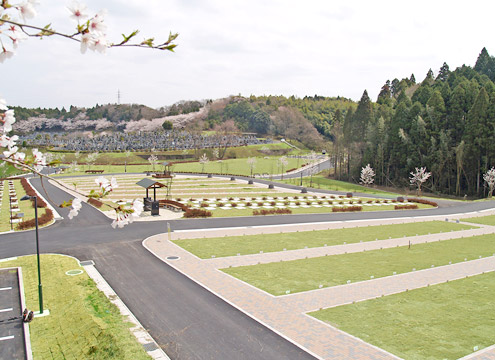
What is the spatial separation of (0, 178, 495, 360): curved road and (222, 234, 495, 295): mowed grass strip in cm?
251

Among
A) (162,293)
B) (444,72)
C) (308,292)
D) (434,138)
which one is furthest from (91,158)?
(444,72)

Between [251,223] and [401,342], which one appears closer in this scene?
[401,342]

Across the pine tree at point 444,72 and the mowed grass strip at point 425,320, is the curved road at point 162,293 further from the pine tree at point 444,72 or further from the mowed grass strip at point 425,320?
the pine tree at point 444,72

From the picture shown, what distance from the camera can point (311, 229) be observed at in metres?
25.3

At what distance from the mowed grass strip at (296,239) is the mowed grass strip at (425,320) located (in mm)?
7505

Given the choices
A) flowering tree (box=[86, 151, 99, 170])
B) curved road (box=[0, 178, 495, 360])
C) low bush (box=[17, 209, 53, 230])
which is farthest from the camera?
flowering tree (box=[86, 151, 99, 170])

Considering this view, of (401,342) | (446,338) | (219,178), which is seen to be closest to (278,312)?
(401,342)

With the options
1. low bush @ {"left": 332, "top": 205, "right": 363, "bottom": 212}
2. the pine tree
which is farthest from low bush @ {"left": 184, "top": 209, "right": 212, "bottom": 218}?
the pine tree

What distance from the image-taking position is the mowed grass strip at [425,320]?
9961 millimetres

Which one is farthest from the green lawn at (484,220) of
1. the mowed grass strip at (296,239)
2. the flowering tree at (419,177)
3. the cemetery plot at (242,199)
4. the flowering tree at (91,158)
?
the flowering tree at (91,158)

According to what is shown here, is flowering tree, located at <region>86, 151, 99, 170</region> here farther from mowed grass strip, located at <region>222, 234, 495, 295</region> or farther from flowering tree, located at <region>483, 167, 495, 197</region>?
flowering tree, located at <region>483, 167, 495, 197</region>

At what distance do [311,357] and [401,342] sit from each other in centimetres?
251

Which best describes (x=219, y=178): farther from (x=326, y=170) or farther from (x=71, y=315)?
(x=71, y=315)

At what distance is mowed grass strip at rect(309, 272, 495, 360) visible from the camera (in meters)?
9.96
